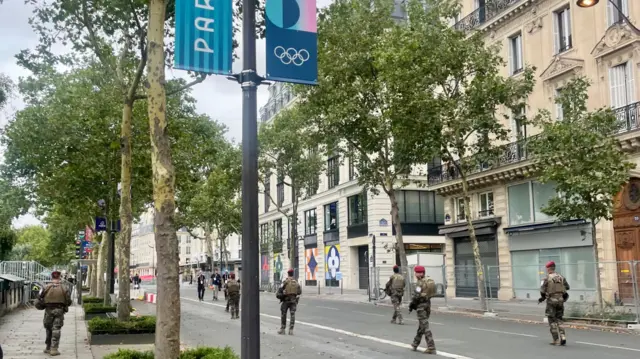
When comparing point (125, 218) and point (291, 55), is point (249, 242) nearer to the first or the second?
point (291, 55)

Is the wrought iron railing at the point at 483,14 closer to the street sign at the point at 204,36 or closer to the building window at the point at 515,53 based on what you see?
the building window at the point at 515,53

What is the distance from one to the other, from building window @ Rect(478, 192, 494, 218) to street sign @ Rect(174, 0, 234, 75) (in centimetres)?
2859

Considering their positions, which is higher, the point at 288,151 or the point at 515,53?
the point at 515,53

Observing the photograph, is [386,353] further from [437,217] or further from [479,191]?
[437,217]

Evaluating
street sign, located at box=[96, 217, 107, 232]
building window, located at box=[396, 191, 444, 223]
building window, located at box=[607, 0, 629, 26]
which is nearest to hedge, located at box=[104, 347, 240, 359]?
street sign, located at box=[96, 217, 107, 232]

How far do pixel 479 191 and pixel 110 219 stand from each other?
1860cm

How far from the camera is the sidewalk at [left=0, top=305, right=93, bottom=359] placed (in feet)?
44.1

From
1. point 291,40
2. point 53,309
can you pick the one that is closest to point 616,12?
point 53,309

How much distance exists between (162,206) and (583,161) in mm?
14911

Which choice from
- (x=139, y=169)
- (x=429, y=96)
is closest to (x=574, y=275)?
Result: (x=429, y=96)

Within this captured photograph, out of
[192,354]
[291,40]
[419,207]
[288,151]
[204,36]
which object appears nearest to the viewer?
[204,36]

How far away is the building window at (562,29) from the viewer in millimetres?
27891

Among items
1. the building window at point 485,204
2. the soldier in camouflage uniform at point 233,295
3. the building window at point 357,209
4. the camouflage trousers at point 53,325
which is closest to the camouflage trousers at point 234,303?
the soldier in camouflage uniform at point 233,295

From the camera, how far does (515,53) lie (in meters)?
31.5
